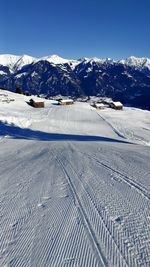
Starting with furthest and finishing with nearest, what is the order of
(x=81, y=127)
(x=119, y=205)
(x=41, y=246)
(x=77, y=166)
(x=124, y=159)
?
(x=81, y=127), (x=124, y=159), (x=77, y=166), (x=119, y=205), (x=41, y=246)

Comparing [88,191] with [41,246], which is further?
[88,191]

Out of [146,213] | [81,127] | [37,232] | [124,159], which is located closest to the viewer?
[37,232]

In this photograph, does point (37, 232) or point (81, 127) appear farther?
point (81, 127)

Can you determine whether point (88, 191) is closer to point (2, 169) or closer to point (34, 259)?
point (34, 259)

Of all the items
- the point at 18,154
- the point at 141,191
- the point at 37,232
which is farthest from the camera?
the point at 18,154

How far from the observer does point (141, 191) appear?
10.7 meters

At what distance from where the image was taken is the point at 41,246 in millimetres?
7027

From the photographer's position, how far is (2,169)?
51.5 feet

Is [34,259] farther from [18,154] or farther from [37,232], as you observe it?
[18,154]

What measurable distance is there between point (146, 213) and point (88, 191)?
8.88 ft

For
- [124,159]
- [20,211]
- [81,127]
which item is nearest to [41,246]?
[20,211]

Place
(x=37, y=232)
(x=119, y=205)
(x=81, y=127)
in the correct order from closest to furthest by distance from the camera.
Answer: (x=37, y=232) < (x=119, y=205) < (x=81, y=127)

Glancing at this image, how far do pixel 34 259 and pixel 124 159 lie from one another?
11.4 meters

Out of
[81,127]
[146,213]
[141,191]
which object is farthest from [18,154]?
[81,127]
